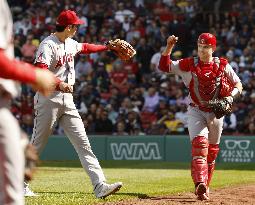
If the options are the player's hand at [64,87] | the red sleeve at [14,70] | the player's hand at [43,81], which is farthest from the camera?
the player's hand at [64,87]

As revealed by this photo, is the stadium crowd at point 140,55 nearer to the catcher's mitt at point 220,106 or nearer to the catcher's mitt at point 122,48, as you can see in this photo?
the catcher's mitt at point 220,106

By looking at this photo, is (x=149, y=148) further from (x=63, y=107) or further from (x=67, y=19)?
(x=67, y=19)

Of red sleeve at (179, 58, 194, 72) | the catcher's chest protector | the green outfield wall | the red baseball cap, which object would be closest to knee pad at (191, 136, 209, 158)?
the catcher's chest protector

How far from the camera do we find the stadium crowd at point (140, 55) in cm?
2170

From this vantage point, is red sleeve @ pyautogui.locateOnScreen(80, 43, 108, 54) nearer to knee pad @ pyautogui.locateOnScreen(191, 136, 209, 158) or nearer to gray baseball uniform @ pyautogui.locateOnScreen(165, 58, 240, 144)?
gray baseball uniform @ pyautogui.locateOnScreen(165, 58, 240, 144)

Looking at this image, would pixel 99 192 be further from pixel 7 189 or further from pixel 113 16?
pixel 113 16

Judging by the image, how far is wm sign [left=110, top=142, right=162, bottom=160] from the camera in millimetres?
20719

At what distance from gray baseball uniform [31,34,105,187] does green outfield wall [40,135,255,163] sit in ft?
35.3

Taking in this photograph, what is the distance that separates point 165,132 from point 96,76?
394 cm

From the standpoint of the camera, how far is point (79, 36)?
85.7 feet

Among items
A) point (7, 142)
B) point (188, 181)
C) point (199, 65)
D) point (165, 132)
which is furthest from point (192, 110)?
point (165, 132)

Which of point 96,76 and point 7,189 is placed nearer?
point 7,189

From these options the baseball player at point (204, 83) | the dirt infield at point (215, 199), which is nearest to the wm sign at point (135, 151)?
the dirt infield at point (215, 199)

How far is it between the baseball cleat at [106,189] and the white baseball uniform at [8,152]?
464 cm
